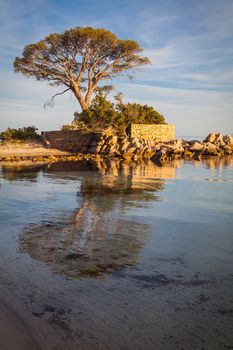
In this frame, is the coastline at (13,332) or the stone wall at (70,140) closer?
the coastline at (13,332)

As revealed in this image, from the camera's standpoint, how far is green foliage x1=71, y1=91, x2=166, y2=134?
3650cm

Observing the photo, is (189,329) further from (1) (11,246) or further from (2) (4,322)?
(1) (11,246)

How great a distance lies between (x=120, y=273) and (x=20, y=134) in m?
36.6

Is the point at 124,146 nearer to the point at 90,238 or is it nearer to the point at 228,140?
the point at 228,140

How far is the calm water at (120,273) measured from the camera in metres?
3.50

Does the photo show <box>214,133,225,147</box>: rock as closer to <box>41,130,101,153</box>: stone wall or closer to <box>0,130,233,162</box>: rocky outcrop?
<box>0,130,233,162</box>: rocky outcrop

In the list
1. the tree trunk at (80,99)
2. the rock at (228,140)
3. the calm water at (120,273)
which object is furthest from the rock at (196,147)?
the calm water at (120,273)

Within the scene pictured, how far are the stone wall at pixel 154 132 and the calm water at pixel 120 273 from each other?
2770cm

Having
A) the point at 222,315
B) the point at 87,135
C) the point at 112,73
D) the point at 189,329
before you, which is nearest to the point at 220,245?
the point at 222,315

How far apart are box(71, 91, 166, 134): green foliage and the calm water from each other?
27028mm

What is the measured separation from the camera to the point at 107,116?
36656mm

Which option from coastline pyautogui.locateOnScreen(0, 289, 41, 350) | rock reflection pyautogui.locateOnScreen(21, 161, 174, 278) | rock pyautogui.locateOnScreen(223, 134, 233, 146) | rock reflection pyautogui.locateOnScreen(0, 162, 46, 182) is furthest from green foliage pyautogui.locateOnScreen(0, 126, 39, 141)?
coastline pyautogui.locateOnScreen(0, 289, 41, 350)

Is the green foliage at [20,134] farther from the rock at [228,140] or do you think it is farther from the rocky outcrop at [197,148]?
the rock at [228,140]

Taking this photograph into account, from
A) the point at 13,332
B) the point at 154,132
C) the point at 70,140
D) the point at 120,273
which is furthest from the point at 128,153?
the point at 13,332
